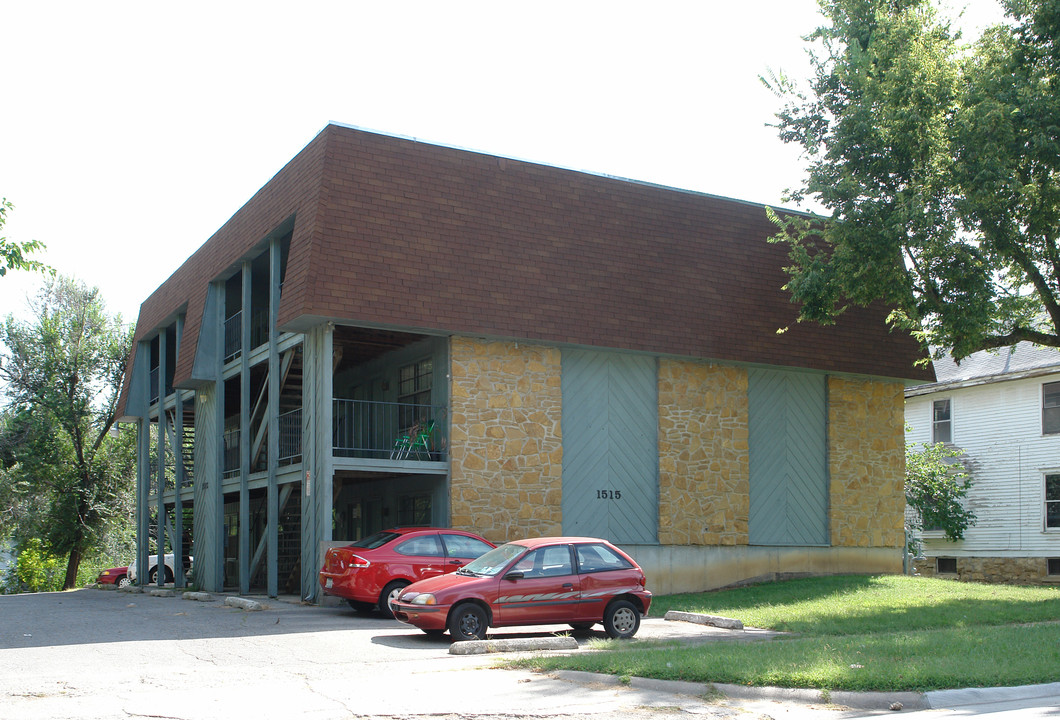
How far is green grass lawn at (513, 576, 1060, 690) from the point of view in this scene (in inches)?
385

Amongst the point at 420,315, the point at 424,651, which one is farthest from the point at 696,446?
the point at 424,651

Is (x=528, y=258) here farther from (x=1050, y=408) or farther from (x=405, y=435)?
(x=1050, y=408)

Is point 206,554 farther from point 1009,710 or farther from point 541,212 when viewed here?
point 1009,710

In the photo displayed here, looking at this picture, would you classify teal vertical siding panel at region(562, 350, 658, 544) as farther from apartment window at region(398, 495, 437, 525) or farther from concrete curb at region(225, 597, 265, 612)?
concrete curb at region(225, 597, 265, 612)

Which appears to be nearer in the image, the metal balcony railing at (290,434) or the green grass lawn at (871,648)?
the green grass lawn at (871,648)

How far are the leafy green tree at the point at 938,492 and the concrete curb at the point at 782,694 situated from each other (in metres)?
25.2

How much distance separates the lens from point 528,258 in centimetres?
2133

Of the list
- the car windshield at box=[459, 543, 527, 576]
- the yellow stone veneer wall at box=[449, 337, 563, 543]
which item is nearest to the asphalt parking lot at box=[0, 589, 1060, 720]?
the car windshield at box=[459, 543, 527, 576]

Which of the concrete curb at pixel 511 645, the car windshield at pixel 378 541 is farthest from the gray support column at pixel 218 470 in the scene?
the concrete curb at pixel 511 645

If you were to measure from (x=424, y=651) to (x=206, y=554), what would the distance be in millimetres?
15461

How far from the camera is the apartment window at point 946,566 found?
3469cm

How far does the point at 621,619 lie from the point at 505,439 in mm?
6964

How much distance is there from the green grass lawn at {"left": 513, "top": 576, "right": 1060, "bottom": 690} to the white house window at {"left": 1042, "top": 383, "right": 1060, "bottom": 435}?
1309 centimetres

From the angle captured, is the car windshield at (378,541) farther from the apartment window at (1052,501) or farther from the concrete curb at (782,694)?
the apartment window at (1052,501)
